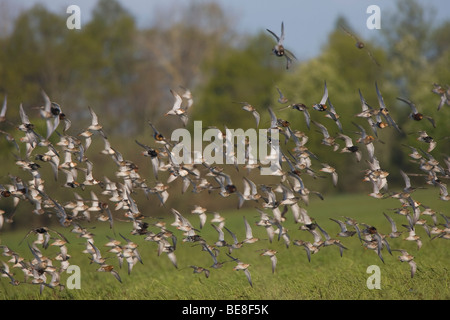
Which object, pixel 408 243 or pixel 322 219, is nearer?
pixel 408 243

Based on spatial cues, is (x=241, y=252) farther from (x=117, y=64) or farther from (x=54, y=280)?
(x=117, y=64)

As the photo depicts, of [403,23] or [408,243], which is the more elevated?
[403,23]

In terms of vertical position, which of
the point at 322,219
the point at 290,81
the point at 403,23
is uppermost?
the point at 403,23

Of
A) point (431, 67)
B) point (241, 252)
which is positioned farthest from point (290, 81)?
point (241, 252)

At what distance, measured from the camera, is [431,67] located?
72875mm

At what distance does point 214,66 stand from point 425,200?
32.0 meters

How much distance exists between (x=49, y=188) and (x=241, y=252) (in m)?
17.7

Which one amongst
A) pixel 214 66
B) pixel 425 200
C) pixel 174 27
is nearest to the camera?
pixel 425 200

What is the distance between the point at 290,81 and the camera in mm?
76500

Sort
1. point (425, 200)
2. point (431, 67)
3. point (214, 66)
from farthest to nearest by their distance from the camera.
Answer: point (214, 66) < point (431, 67) < point (425, 200)

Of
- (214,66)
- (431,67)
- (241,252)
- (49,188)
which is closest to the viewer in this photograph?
(241,252)
